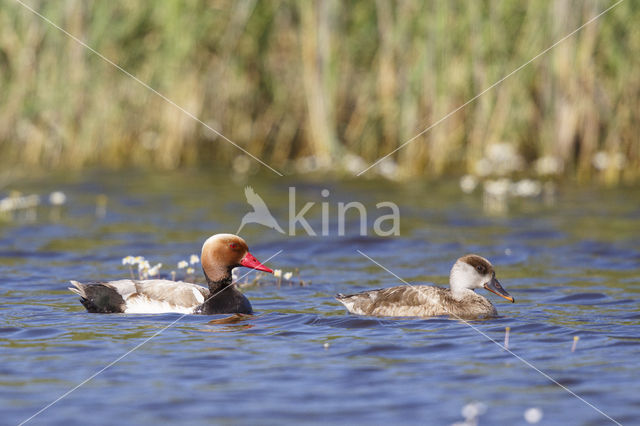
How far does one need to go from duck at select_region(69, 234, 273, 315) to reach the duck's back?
94 centimetres

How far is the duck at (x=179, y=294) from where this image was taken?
8.75m

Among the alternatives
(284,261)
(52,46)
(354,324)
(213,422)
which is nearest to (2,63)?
(52,46)

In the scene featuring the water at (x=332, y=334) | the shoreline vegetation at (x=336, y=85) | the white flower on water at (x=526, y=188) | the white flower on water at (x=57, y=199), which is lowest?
the water at (x=332, y=334)

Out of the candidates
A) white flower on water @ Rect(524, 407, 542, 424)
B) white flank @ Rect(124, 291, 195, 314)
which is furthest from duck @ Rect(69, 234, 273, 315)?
white flower on water @ Rect(524, 407, 542, 424)

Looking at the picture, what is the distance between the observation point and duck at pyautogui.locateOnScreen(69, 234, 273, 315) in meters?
8.75

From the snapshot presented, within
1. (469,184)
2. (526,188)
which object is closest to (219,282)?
(526,188)

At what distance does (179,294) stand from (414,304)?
6.35 ft

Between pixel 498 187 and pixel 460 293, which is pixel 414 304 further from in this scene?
pixel 498 187

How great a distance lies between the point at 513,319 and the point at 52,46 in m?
Answer: 9.80

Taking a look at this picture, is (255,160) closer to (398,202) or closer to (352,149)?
(352,149)

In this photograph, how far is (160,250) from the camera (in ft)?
41.3

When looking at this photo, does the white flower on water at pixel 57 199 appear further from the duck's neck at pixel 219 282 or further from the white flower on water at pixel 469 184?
the white flower on water at pixel 469 184

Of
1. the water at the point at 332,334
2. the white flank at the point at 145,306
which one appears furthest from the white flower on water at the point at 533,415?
the white flank at the point at 145,306

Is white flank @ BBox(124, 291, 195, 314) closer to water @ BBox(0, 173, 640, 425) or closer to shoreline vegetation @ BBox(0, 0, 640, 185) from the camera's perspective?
water @ BBox(0, 173, 640, 425)
